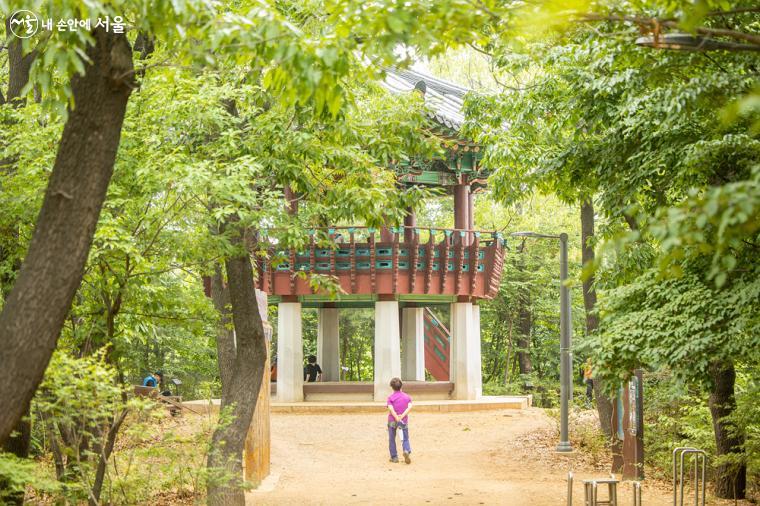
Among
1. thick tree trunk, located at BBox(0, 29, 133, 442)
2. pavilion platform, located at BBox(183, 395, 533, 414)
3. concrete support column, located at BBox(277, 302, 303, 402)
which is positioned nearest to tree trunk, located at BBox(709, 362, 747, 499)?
thick tree trunk, located at BBox(0, 29, 133, 442)

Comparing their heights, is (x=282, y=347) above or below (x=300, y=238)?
below

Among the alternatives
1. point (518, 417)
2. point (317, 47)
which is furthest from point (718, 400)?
point (518, 417)

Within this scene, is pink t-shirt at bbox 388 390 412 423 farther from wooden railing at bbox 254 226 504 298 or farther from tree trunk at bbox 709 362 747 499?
wooden railing at bbox 254 226 504 298

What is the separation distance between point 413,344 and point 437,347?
1702 mm

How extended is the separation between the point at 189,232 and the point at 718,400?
25.9ft

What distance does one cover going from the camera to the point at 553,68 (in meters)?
13.8

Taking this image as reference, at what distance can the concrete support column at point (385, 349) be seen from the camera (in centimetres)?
2531

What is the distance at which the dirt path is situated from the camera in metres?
13.7

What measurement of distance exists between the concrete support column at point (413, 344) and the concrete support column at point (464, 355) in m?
2.82

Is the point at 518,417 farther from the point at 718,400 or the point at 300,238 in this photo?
the point at 300,238

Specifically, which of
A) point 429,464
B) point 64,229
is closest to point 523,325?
point 429,464

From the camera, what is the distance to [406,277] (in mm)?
25281

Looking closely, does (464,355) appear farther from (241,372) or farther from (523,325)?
(241,372)

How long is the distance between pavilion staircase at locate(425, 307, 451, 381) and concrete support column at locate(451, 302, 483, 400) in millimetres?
4185
